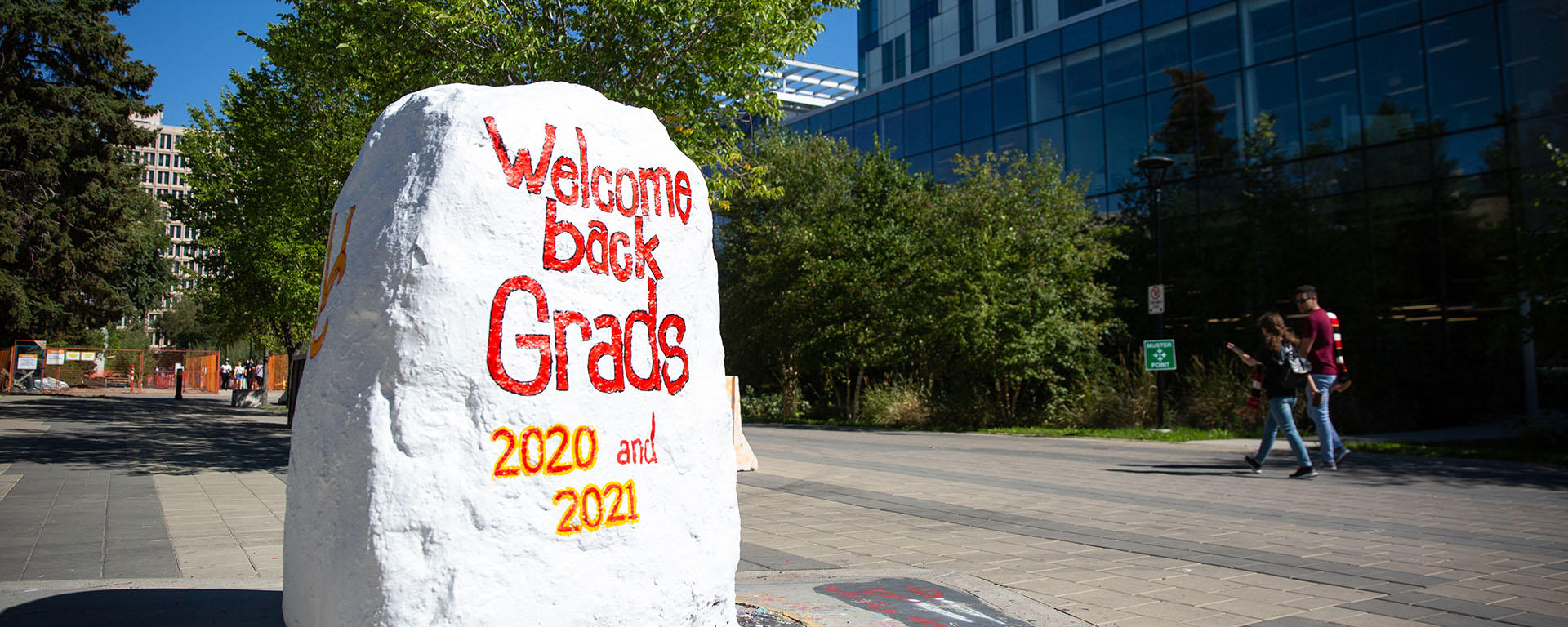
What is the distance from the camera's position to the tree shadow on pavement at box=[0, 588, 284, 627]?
371 centimetres

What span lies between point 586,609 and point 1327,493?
7431 mm

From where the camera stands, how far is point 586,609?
3.07 m

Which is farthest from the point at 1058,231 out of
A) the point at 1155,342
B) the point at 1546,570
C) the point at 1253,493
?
the point at 1546,570

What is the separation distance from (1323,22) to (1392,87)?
2.45 m

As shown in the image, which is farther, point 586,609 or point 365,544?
point 586,609

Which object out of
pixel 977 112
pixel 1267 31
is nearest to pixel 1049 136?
pixel 977 112

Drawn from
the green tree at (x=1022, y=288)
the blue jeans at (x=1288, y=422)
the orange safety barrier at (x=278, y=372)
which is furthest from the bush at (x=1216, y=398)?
the orange safety barrier at (x=278, y=372)

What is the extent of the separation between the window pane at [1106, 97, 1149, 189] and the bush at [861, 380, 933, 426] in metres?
8.57

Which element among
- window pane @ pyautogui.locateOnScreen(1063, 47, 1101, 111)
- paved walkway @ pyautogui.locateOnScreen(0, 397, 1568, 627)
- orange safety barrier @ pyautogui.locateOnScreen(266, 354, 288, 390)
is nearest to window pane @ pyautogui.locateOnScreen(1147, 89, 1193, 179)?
window pane @ pyautogui.locateOnScreen(1063, 47, 1101, 111)

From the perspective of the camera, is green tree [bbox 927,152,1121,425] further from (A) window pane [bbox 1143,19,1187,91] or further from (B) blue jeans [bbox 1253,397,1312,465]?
(B) blue jeans [bbox 1253,397,1312,465]

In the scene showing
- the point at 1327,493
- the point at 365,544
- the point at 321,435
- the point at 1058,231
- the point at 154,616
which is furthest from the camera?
the point at 1058,231

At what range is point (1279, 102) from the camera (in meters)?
21.3

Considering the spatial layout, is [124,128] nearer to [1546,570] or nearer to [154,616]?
[154,616]

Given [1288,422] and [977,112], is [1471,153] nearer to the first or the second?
[1288,422]
